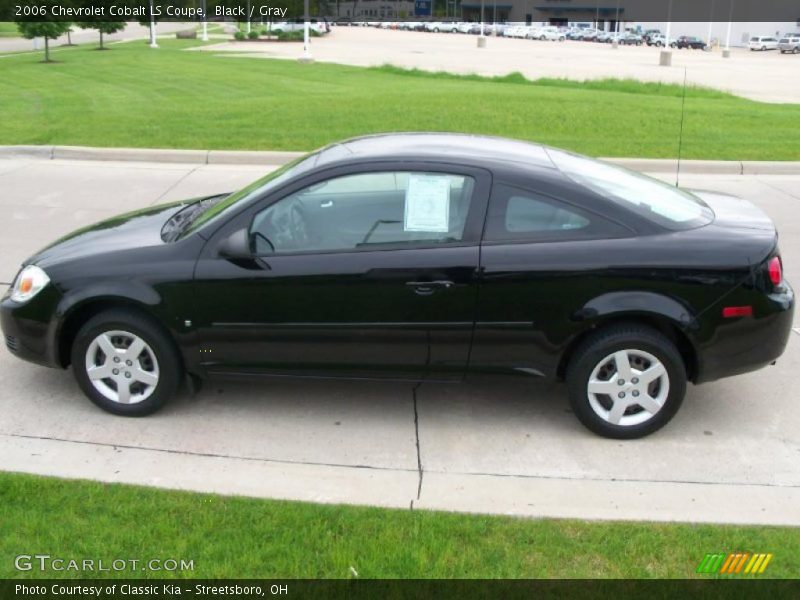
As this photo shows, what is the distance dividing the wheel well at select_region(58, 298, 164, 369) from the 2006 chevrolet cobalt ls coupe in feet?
0.05

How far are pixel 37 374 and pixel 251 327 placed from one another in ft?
5.54

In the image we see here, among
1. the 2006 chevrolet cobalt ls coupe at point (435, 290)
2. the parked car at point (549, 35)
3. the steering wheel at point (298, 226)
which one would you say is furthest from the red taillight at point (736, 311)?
the parked car at point (549, 35)

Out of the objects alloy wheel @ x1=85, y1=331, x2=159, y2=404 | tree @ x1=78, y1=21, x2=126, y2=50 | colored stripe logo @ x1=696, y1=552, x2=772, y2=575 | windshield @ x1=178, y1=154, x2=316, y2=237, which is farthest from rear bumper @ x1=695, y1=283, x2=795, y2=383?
tree @ x1=78, y1=21, x2=126, y2=50

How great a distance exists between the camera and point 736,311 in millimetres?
4383

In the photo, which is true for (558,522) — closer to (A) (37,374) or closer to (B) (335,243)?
(B) (335,243)

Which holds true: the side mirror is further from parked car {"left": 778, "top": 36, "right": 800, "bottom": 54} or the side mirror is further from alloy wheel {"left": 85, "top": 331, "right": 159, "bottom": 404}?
parked car {"left": 778, "top": 36, "right": 800, "bottom": 54}

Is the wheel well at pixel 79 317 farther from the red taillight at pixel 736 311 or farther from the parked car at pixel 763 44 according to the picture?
the parked car at pixel 763 44

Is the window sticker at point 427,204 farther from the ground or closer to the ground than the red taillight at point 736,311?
farther from the ground

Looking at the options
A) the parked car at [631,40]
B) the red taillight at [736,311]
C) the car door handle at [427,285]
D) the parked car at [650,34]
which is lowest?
the red taillight at [736,311]

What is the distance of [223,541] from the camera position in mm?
3467

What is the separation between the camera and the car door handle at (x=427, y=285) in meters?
4.36

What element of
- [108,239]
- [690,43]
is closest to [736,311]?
[108,239]
